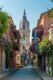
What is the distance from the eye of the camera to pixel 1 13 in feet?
71.9

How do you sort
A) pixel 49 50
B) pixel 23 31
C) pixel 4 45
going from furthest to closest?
1. pixel 23 31
2. pixel 4 45
3. pixel 49 50

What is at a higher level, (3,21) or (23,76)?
(3,21)

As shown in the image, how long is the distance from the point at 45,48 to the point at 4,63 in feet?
44.5

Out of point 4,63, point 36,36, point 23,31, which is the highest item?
point 23,31

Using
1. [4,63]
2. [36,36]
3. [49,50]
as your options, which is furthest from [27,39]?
[49,50]

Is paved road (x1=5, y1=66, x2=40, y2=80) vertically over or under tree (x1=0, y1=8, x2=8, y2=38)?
under

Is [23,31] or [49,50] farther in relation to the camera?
[23,31]

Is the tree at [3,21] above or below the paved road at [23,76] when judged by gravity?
above

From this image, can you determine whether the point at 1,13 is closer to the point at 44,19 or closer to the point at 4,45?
the point at 4,45

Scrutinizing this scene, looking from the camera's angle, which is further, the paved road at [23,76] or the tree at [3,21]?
the paved road at [23,76]

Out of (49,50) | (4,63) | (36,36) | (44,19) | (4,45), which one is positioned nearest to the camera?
(49,50)

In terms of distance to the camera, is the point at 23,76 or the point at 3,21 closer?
the point at 3,21

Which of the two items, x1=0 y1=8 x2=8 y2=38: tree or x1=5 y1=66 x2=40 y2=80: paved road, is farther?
x1=5 y1=66 x2=40 y2=80: paved road

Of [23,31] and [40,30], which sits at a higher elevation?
[23,31]
